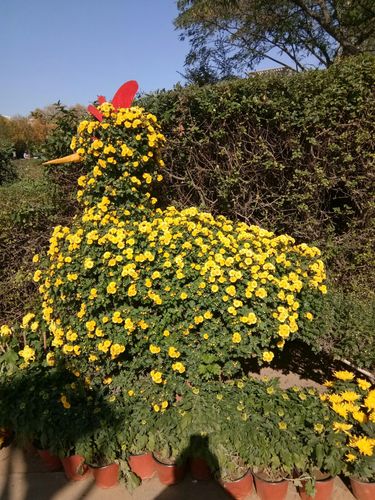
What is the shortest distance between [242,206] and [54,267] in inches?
87.7

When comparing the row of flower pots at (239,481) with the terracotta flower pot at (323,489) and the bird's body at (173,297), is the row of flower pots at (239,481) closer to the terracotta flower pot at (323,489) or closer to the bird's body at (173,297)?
the terracotta flower pot at (323,489)

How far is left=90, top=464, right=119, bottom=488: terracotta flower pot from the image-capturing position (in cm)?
224

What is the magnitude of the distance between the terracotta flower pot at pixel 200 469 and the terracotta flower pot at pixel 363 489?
2.79 feet

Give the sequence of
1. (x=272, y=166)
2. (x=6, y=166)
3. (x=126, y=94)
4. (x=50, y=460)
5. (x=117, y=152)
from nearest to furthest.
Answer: (x=50, y=460), (x=117, y=152), (x=126, y=94), (x=272, y=166), (x=6, y=166)

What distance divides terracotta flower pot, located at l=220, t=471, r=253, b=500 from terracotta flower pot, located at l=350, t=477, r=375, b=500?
59 cm

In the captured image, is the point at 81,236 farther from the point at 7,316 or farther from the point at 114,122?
the point at 7,316

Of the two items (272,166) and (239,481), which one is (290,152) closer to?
(272,166)

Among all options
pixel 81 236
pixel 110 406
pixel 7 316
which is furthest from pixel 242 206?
pixel 7 316

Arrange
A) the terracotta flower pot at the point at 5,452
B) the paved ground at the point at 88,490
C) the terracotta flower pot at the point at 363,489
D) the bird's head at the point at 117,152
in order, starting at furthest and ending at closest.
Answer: the bird's head at the point at 117,152 → the terracotta flower pot at the point at 5,452 → the paved ground at the point at 88,490 → the terracotta flower pot at the point at 363,489

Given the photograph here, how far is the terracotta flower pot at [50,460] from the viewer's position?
2369 millimetres

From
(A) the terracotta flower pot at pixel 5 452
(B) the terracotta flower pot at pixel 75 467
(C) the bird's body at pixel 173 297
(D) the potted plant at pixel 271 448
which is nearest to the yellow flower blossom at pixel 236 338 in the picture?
(C) the bird's body at pixel 173 297

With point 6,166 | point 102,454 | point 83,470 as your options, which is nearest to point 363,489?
point 102,454

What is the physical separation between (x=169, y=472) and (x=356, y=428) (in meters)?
1.23

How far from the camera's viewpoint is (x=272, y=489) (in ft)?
6.89
